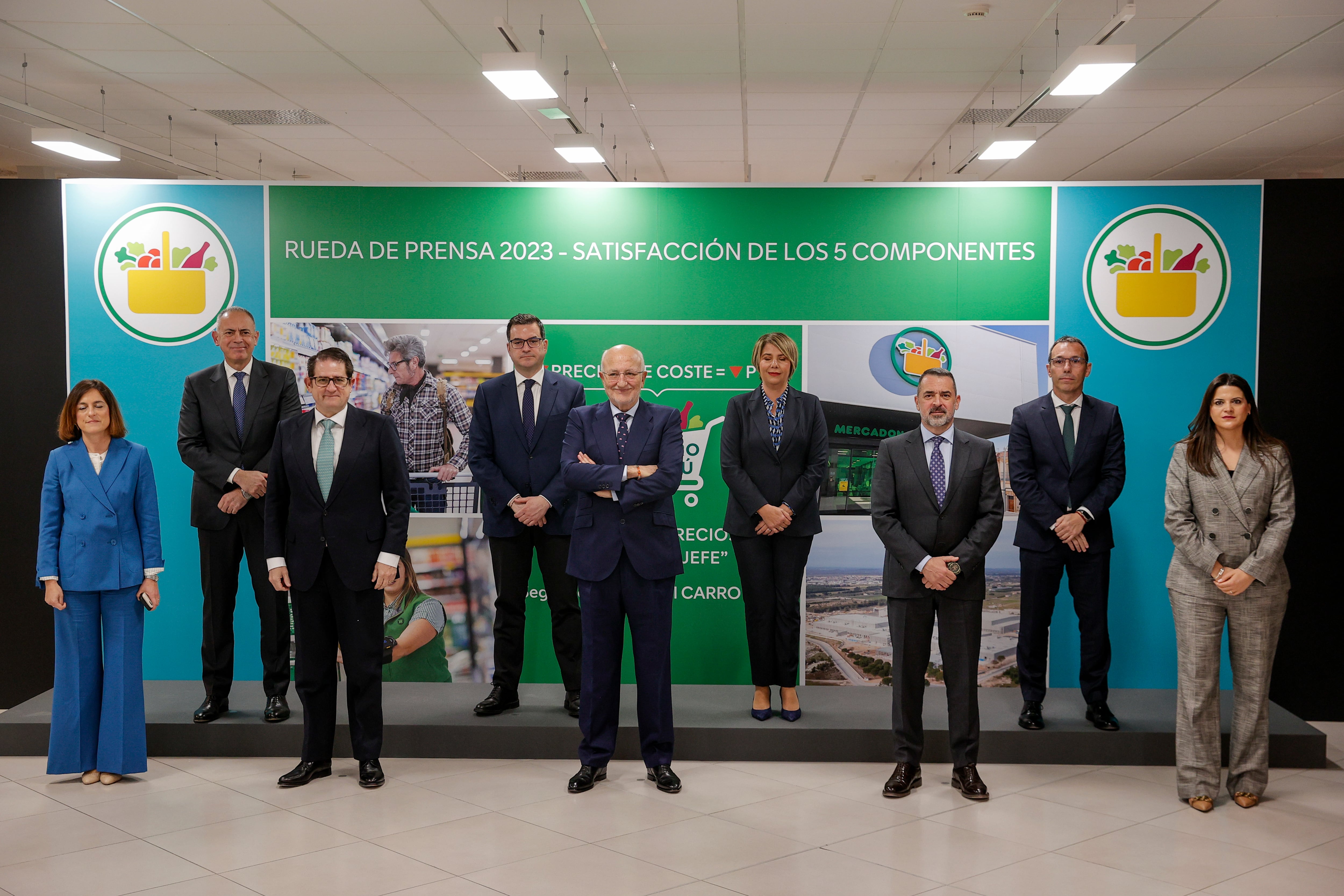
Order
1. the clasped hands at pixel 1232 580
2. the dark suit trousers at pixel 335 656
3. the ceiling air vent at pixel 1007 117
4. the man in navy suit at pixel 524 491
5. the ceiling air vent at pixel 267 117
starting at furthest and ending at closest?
the ceiling air vent at pixel 267 117 < the ceiling air vent at pixel 1007 117 < the man in navy suit at pixel 524 491 < the dark suit trousers at pixel 335 656 < the clasped hands at pixel 1232 580

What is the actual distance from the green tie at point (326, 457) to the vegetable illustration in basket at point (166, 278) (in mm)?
2013

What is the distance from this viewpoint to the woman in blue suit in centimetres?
429

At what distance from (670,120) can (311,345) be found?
4121mm

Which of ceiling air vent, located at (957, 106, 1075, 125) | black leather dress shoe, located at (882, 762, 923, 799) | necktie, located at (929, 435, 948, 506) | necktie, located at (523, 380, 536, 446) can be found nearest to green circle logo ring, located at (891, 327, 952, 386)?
necktie, located at (929, 435, 948, 506)

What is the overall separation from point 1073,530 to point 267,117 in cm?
731

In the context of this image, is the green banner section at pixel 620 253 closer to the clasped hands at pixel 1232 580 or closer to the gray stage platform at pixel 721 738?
the clasped hands at pixel 1232 580

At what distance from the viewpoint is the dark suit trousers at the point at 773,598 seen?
475cm

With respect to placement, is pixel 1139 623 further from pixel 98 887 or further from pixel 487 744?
pixel 98 887

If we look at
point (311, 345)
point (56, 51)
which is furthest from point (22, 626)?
point (56, 51)

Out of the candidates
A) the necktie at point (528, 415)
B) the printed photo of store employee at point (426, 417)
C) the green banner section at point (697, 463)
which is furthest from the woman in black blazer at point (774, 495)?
the printed photo of store employee at point (426, 417)

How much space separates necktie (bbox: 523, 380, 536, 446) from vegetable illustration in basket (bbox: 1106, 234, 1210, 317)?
3340mm

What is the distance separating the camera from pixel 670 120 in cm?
845

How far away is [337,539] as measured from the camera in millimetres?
4168

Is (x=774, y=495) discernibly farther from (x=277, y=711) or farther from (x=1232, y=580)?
(x=277, y=711)
